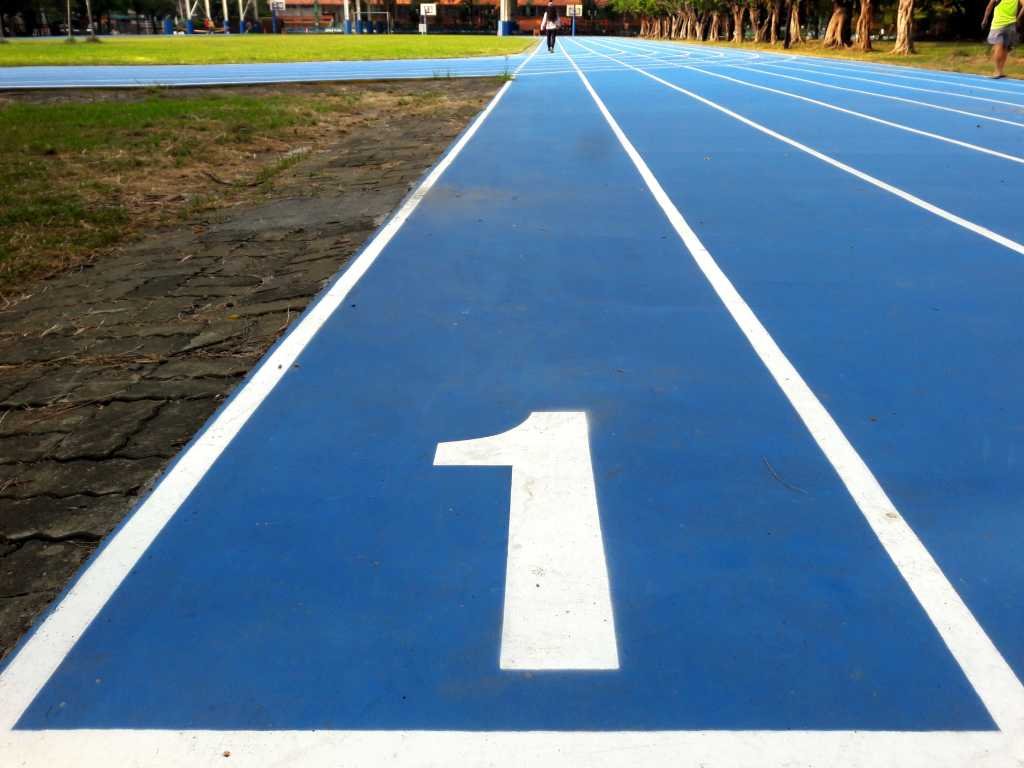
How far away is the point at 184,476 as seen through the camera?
150 inches

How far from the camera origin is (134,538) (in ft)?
11.0

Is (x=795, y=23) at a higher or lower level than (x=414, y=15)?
lower

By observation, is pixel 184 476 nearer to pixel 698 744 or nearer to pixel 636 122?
pixel 698 744

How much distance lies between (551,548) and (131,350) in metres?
3.31

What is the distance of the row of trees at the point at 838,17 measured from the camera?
42.1 meters

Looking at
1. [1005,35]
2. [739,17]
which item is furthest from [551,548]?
[739,17]

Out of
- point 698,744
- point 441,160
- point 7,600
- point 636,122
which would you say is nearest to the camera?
point 698,744

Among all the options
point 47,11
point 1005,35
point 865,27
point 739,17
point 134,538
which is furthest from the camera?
point 47,11

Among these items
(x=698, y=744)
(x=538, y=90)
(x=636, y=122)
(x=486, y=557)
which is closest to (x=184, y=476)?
(x=486, y=557)

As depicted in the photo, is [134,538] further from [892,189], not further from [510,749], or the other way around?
[892,189]

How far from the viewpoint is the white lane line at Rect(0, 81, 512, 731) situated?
2.63 m

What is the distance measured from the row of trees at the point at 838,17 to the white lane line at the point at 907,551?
128 ft

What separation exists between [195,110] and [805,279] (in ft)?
44.3

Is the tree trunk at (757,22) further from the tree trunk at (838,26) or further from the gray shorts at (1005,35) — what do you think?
the gray shorts at (1005,35)
